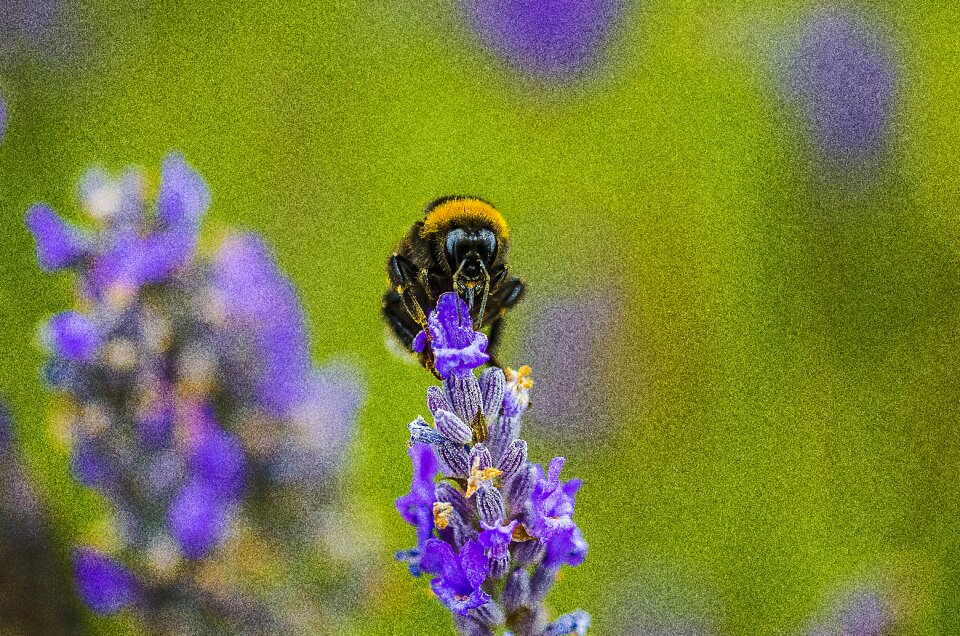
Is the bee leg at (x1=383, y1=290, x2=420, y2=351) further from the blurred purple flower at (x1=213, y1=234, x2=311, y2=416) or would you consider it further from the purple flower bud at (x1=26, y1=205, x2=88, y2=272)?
the purple flower bud at (x1=26, y1=205, x2=88, y2=272)

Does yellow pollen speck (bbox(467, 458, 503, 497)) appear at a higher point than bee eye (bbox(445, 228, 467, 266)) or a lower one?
lower

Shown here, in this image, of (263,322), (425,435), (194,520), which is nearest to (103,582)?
(194,520)

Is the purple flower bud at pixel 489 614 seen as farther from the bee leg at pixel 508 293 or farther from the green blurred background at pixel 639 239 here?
the green blurred background at pixel 639 239

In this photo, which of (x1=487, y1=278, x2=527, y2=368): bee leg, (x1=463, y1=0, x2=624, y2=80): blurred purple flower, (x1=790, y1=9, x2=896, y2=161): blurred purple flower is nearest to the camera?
(x1=487, y1=278, x2=527, y2=368): bee leg

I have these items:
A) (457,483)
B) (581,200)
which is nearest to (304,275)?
(581,200)

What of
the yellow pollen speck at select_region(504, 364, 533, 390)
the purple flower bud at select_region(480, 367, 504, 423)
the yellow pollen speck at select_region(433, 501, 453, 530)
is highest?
the yellow pollen speck at select_region(504, 364, 533, 390)

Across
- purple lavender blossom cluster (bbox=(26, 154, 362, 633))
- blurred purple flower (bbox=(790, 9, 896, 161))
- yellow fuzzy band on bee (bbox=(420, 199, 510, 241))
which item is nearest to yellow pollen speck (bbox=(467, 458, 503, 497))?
yellow fuzzy band on bee (bbox=(420, 199, 510, 241))

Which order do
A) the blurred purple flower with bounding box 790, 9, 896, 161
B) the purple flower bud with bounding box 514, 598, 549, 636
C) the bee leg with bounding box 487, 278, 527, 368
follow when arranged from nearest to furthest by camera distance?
1. the purple flower bud with bounding box 514, 598, 549, 636
2. the bee leg with bounding box 487, 278, 527, 368
3. the blurred purple flower with bounding box 790, 9, 896, 161

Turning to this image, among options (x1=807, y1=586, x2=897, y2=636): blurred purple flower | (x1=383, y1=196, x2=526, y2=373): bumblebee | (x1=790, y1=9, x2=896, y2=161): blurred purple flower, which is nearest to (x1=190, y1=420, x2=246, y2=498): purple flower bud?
(x1=383, y1=196, x2=526, y2=373): bumblebee

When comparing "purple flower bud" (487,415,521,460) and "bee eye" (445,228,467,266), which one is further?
"bee eye" (445,228,467,266)
